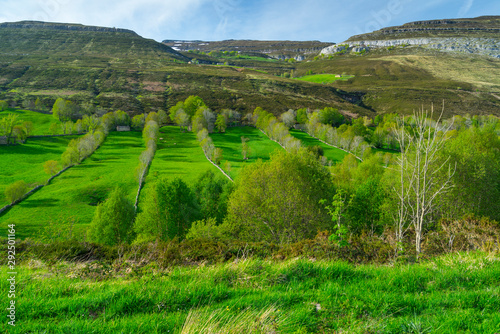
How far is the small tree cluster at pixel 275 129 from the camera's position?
87.5 m

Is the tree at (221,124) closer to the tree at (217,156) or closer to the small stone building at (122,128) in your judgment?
the tree at (217,156)

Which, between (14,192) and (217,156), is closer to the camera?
(14,192)

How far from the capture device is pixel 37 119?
101938 mm

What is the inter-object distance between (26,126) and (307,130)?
111m

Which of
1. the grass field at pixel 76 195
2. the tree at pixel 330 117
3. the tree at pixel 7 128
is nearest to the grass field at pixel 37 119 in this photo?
the tree at pixel 7 128

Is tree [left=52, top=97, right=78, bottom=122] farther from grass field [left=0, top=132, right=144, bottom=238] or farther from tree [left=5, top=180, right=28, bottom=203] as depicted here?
tree [left=5, top=180, right=28, bottom=203]

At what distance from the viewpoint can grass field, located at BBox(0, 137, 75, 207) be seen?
5678 centimetres

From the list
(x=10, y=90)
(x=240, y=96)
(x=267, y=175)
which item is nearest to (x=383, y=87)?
(x=240, y=96)

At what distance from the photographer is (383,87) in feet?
634

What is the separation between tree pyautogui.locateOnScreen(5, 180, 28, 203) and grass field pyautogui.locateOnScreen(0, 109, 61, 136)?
54.8 m

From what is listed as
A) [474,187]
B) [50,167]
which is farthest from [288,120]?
[474,187]

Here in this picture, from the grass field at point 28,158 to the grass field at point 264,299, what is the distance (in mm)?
59271

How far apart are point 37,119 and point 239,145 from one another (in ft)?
285

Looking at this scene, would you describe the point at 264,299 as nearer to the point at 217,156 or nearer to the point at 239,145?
the point at 217,156
